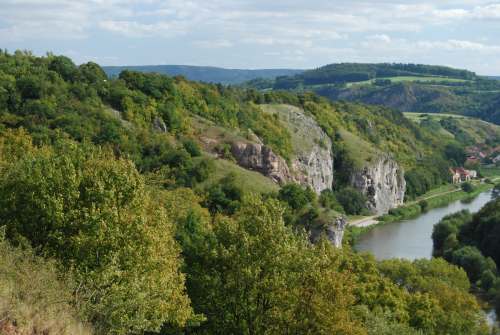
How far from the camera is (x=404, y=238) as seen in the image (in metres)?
75.2

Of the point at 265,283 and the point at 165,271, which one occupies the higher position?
the point at 165,271

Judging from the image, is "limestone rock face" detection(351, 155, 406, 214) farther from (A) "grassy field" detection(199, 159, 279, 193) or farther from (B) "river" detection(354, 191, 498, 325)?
(A) "grassy field" detection(199, 159, 279, 193)

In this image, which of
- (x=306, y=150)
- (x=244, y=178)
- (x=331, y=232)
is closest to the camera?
(x=331, y=232)

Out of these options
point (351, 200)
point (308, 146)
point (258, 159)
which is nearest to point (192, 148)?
point (258, 159)

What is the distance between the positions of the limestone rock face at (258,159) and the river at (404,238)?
475 inches

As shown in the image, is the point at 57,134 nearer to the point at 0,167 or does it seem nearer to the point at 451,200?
the point at 0,167

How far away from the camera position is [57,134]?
46.4m

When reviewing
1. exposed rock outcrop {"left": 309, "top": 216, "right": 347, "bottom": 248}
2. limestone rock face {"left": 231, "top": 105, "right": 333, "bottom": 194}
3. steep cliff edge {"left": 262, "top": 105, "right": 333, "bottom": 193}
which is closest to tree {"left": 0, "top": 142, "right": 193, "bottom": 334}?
exposed rock outcrop {"left": 309, "top": 216, "right": 347, "bottom": 248}

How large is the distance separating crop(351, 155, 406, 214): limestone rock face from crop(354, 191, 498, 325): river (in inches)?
228

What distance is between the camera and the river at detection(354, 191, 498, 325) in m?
65.4

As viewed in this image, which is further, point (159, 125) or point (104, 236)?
point (159, 125)

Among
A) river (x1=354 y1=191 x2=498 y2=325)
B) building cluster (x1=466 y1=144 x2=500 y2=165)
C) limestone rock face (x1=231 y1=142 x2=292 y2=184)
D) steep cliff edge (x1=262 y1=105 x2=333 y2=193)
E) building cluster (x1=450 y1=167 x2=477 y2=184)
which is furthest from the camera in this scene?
building cluster (x1=466 y1=144 x2=500 y2=165)

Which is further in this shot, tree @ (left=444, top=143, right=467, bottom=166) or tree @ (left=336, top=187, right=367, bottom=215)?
tree @ (left=444, top=143, right=467, bottom=166)

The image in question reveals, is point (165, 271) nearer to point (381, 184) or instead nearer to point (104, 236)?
point (104, 236)
